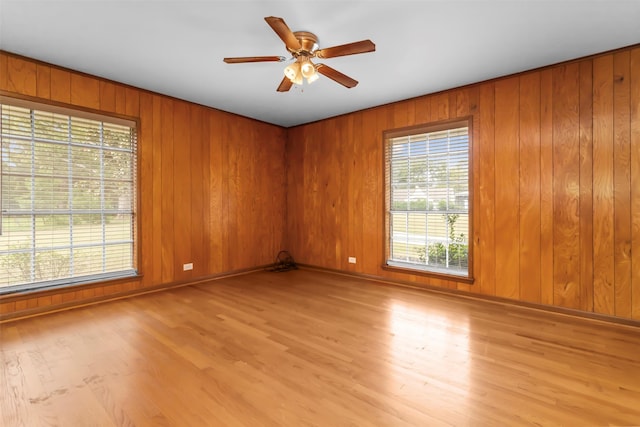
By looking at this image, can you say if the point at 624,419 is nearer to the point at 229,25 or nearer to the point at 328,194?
the point at 229,25

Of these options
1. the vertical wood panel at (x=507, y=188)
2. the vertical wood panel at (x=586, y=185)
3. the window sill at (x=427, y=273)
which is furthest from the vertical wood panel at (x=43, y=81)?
the vertical wood panel at (x=586, y=185)

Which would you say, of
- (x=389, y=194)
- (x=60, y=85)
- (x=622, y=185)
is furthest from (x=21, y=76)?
(x=622, y=185)

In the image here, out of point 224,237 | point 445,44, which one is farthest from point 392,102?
point 224,237

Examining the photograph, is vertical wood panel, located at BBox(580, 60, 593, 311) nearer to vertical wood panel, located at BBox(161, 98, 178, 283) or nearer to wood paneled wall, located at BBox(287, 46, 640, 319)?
wood paneled wall, located at BBox(287, 46, 640, 319)

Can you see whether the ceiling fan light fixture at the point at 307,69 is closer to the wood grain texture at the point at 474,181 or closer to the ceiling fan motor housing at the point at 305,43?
the ceiling fan motor housing at the point at 305,43

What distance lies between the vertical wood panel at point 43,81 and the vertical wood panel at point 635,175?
228 inches

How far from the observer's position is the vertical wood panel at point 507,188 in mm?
3371

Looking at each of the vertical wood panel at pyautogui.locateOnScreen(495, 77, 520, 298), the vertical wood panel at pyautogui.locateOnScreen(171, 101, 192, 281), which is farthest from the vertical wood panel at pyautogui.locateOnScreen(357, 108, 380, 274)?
the vertical wood panel at pyautogui.locateOnScreen(171, 101, 192, 281)

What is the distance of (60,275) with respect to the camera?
327 cm

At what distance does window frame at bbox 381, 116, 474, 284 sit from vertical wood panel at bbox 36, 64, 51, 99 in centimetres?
404

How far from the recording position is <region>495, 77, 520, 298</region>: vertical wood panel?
3371mm

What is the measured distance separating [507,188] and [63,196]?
5.03m

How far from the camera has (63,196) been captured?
3268 millimetres

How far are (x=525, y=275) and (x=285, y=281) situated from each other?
10.1ft
